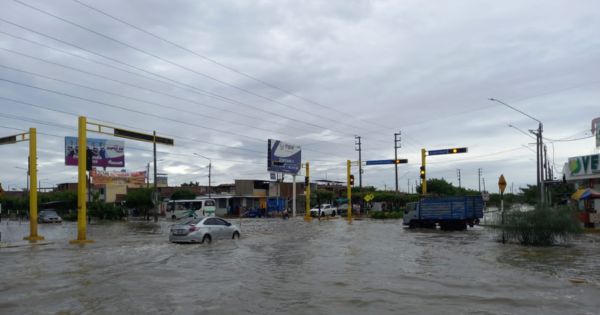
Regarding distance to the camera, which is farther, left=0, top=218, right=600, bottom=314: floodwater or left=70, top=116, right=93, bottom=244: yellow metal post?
left=70, top=116, right=93, bottom=244: yellow metal post

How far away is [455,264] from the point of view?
1595cm

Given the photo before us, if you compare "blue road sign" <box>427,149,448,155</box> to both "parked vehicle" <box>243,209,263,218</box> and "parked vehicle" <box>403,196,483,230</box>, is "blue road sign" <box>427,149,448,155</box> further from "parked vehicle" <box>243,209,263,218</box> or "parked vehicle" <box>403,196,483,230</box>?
"parked vehicle" <box>243,209,263,218</box>

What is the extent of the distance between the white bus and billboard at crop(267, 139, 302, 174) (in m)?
11.1

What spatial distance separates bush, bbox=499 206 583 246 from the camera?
21422 millimetres

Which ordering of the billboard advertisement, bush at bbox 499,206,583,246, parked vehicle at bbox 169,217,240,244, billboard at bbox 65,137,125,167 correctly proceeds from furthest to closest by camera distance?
1. the billboard advertisement
2. billboard at bbox 65,137,125,167
3. parked vehicle at bbox 169,217,240,244
4. bush at bbox 499,206,583,246

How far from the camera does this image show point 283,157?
65.2 meters

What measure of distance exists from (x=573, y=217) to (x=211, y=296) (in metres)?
17.4

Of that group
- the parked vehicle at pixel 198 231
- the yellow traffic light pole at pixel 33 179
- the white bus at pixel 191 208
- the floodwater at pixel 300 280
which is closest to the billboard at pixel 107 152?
the white bus at pixel 191 208

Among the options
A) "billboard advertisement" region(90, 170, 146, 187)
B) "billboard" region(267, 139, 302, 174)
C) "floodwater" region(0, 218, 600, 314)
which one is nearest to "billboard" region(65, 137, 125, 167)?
"billboard" region(267, 139, 302, 174)

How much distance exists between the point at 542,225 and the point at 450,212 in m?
13.9

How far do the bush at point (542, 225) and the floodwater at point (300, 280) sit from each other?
91 centimetres

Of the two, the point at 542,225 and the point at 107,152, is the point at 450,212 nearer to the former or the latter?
the point at 542,225

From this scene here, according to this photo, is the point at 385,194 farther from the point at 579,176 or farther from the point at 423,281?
the point at 423,281

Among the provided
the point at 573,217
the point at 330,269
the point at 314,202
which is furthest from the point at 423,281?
the point at 314,202
